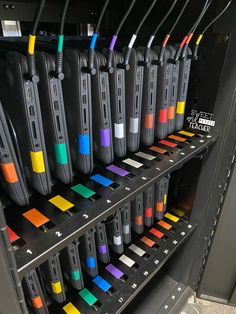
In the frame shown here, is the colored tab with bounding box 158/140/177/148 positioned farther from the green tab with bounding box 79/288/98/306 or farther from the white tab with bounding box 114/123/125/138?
the green tab with bounding box 79/288/98/306

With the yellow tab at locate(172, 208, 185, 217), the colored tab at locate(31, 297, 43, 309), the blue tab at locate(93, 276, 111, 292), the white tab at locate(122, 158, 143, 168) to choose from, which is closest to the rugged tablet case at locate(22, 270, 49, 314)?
the colored tab at locate(31, 297, 43, 309)

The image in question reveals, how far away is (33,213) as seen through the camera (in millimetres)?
576

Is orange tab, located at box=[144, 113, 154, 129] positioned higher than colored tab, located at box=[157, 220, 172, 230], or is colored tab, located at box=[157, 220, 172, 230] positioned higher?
orange tab, located at box=[144, 113, 154, 129]

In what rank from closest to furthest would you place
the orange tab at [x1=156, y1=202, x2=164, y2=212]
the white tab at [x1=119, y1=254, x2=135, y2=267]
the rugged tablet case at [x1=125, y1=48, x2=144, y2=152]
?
the rugged tablet case at [x1=125, y1=48, x2=144, y2=152] < the white tab at [x1=119, y1=254, x2=135, y2=267] < the orange tab at [x1=156, y1=202, x2=164, y2=212]

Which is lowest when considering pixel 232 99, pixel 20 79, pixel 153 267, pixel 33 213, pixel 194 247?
pixel 194 247

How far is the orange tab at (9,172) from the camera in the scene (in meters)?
0.53

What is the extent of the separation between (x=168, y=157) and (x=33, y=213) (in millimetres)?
457

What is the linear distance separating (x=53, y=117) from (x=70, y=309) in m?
0.70

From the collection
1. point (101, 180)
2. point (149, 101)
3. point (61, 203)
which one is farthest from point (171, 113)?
point (61, 203)

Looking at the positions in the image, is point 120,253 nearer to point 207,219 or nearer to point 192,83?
point 207,219

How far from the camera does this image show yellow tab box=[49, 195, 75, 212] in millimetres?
594

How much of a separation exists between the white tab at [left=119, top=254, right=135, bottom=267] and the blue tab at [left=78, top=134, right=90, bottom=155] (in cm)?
60

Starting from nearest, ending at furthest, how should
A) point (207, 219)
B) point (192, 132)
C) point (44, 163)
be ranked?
1. point (44, 163)
2. point (192, 132)
3. point (207, 219)

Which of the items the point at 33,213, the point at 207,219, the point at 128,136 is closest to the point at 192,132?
the point at 128,136
